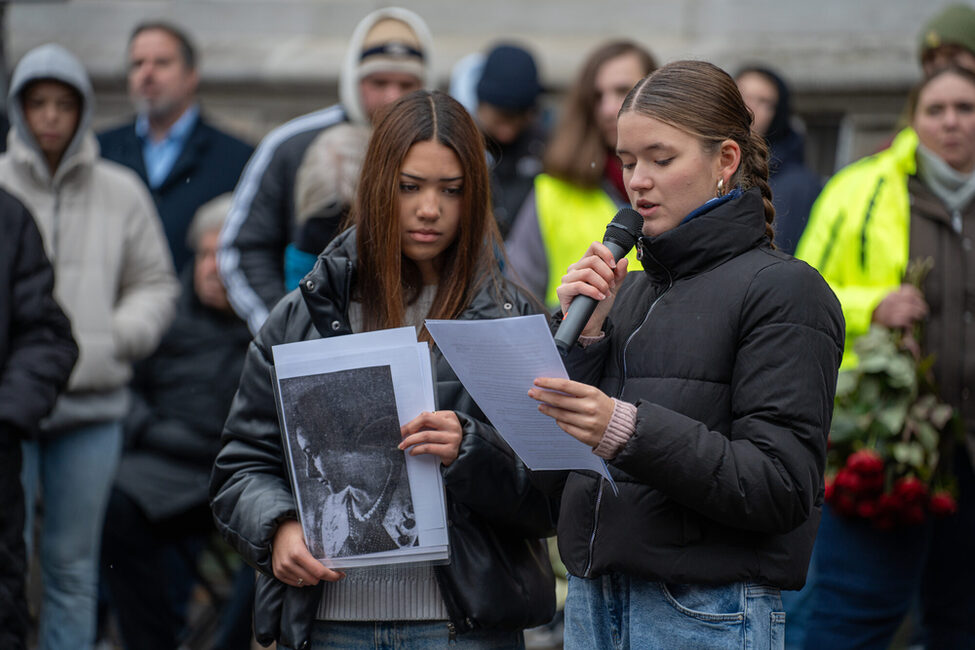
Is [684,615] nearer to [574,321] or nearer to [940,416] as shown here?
[574,321]

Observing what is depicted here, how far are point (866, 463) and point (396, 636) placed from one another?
1795 mm

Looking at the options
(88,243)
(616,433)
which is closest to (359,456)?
(616,433)

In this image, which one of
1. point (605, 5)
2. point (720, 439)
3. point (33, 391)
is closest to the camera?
point (720, 439)

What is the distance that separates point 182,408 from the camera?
221 inches

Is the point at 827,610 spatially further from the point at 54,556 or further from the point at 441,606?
the point at 54,556

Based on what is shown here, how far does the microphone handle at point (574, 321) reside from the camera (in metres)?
2.40

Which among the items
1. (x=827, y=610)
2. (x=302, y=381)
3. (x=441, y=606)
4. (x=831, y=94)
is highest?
(x=831, y=94)

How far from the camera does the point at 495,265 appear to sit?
3078 mm

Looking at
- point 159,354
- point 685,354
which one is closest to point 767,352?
point 685,354

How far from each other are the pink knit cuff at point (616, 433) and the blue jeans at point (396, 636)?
0.74m

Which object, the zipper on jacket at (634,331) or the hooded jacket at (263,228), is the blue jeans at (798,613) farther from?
the zipper on jacket at (634,331)

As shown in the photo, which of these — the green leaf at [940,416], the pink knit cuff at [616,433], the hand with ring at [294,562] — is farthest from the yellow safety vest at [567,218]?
the pink knit cuff at [616,433]

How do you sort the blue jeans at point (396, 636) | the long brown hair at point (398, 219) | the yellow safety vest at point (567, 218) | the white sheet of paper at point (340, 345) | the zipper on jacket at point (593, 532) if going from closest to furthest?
the zipper on jacket at point (593, 532)
the white sheet of paper at point (340, 345)
the blue jeans at point (396, 636)
the long brown hair at point (398, 219)
the yellow safety vest at point (567, 218)

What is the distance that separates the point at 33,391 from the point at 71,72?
1.58 meters
